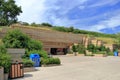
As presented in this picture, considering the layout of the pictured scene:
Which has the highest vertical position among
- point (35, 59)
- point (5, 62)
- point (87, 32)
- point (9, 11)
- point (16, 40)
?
point (9, 11)

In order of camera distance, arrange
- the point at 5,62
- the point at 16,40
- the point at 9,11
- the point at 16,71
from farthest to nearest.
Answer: the point at 9,11
the point at 16,40
the point at 16,71
the point at 5,62

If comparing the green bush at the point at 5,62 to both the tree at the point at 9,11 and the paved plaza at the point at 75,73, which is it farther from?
the tree at the point at 9,11

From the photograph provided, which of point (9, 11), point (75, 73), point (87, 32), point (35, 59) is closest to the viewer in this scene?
point (75, 73)

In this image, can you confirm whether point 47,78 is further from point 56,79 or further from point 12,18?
point 12,18

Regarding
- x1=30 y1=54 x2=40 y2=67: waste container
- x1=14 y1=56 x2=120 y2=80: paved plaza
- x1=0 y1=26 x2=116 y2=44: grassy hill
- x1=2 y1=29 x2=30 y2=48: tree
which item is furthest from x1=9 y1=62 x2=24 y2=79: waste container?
x1=0 y1=26 x2=116 y2=44: grassy hill

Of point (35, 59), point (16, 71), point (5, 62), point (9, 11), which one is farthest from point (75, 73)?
point (9, 11)

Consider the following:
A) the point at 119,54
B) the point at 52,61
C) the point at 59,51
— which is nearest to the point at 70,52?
the point at 59,51

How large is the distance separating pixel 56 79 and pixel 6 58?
273 centimetres

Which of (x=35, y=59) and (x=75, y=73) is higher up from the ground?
(x=35, y=59)

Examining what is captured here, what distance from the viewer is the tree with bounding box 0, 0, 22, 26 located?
49.4 m

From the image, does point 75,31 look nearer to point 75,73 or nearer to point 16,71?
point 75,73

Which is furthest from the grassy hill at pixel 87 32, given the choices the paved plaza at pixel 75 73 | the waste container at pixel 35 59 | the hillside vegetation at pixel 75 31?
the paved plaza at pixel 75 73

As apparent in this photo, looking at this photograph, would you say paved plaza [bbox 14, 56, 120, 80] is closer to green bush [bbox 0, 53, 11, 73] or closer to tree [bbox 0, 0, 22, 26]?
green bush [bbox 0, 53, 11, 73]

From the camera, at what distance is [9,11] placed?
4997cm
